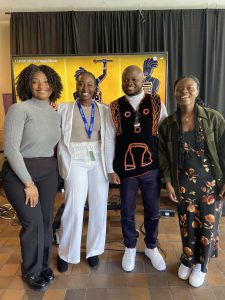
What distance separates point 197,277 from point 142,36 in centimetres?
329

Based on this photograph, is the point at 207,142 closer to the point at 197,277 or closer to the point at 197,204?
the point at 197,204

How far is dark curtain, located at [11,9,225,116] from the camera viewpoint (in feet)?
12.7

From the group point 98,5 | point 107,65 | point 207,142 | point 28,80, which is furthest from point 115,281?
point 98,5

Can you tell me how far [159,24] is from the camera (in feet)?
12.8

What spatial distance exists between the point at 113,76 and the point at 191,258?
2.29 metres

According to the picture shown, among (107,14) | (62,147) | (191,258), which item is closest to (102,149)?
(62,147)

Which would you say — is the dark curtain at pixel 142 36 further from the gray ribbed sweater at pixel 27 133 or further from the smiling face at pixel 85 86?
the gray ribbed sweater at pixel 27 133

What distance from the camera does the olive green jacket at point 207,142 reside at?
1.66 metres

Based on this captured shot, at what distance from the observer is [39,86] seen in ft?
5.51

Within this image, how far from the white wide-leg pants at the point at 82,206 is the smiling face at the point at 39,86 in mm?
498

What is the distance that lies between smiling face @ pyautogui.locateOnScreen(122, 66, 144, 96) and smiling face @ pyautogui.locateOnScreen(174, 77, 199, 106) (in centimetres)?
26

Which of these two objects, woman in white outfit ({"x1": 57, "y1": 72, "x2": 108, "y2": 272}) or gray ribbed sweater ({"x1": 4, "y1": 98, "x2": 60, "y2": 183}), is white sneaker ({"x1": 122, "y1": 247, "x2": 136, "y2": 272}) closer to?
woman in white outfit ({"x1": 57, "y1": 72, "x2": 108, "y2": 272})

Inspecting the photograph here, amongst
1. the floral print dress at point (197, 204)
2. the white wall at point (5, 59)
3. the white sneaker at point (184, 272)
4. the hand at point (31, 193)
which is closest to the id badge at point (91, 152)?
the hand at point (31, 193)

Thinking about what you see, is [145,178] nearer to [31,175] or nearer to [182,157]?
[182,157]
